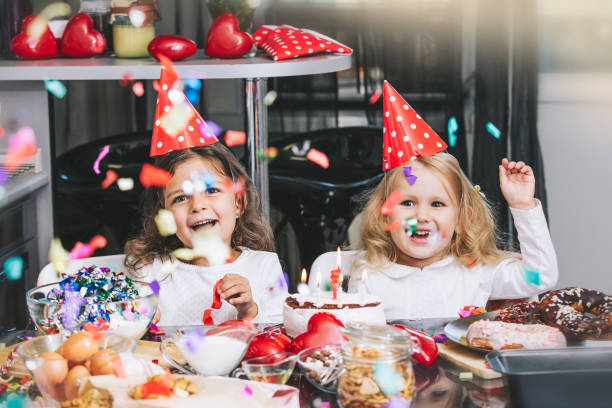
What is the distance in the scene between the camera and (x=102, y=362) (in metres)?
1.17

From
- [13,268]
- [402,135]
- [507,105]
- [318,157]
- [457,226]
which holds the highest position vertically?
[402,135]

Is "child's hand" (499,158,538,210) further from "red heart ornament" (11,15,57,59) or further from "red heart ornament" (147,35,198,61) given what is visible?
"red heart ornament" (11,15,57,59)

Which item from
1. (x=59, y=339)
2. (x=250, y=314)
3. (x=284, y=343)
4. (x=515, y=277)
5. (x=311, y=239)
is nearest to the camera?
(x=59, y=339)

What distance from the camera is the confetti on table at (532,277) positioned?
1942 mm

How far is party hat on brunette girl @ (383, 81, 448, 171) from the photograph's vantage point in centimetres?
187

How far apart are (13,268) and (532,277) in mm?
1467

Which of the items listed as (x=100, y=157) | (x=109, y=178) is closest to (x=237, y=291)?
Answer: (x=109, y=178)

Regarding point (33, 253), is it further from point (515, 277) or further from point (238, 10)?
point (515, 277)

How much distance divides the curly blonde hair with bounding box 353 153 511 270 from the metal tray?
1.73 feet

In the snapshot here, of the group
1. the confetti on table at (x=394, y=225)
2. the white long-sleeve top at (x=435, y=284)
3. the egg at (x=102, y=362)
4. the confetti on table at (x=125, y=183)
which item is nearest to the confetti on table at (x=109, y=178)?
the confetti on table at (x=125, y=183)

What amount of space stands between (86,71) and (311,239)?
136cm

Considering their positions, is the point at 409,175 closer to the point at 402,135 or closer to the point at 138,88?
Answer: the point at 402,135

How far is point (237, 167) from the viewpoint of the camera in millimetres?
2166

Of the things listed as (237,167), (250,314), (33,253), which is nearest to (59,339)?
(250,314)
